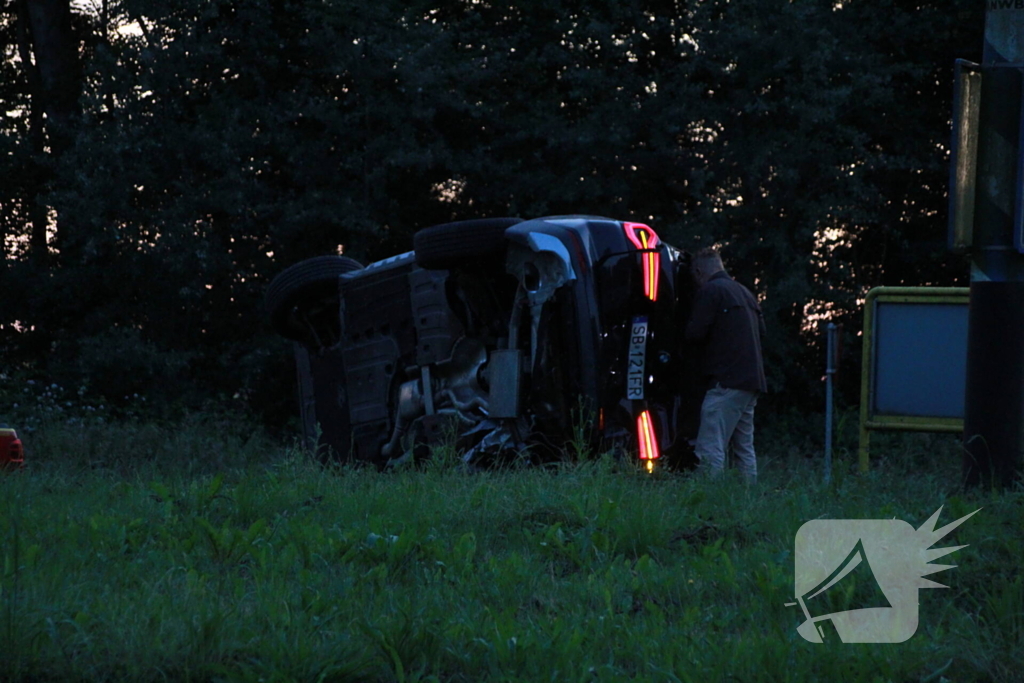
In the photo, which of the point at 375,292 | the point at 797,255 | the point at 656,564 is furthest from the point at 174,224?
the point at 656,564

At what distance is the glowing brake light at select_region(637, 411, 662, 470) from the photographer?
7.75 meters

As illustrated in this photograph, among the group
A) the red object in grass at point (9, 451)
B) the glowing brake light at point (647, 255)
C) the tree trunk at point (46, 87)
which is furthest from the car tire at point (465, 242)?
the tree trunk at point (46, 87)

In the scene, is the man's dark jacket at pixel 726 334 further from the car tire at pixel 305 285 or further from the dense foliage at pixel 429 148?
the dense foliage at pixel 429 148

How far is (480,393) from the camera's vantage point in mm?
8477

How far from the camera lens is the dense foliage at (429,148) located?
15.6 metres

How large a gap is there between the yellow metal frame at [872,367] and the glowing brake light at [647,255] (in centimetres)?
139

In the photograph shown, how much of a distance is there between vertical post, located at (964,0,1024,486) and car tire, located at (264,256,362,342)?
5878mm

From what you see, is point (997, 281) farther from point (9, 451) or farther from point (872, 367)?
point (9, 451)

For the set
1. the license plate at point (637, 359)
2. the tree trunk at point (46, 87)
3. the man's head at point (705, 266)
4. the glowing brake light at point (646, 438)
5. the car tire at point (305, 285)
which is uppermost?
the tree trunk at point (46, 87)

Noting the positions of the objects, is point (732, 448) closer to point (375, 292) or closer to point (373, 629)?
point (375, 292)

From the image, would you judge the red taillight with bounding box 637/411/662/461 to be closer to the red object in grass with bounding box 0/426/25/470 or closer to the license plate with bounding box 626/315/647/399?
the license plate with bounding box 626/315/647/399

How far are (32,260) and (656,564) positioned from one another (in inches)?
577

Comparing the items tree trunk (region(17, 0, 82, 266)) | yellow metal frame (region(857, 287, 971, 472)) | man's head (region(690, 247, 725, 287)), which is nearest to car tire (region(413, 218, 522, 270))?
man's head (region(690, 247, 725, 287))

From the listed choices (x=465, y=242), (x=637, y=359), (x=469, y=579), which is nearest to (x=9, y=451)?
(x=465, y=242)
